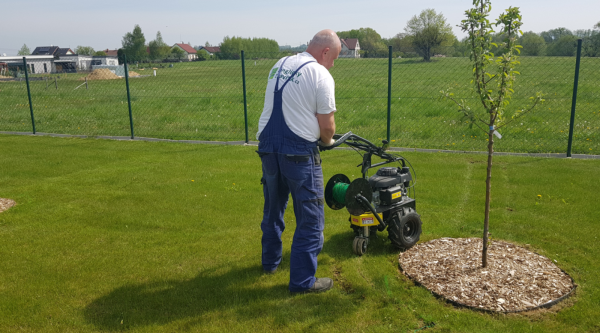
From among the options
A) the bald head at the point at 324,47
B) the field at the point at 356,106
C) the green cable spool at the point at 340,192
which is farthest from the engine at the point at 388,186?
the field at the point at 356,106

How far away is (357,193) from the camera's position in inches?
169

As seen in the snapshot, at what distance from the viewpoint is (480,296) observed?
379cm

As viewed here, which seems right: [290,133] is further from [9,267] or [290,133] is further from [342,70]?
[342,70]

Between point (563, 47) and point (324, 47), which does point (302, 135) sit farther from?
point (563, 47)

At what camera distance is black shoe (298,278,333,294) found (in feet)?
13.1

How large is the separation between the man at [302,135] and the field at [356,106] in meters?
6.56

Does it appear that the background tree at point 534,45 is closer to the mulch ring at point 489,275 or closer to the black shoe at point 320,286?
the mulch ring at point 489,275

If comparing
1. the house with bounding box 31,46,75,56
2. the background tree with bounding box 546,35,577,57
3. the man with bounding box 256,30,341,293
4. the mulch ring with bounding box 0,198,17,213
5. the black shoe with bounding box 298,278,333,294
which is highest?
the house with bounding box 31,46,75,56

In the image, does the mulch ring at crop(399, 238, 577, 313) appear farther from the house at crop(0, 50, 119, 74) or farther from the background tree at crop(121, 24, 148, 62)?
the background tree at crop(121, 24, 148, 62)

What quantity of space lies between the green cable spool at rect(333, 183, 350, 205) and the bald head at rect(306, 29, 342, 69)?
126 cm

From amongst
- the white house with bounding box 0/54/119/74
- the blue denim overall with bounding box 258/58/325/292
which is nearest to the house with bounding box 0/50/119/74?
the white house with bounding box 0/54/119/74

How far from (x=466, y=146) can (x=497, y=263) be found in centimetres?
596

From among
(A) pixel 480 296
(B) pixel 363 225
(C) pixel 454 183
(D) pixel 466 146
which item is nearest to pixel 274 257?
(B) pixel 363 225

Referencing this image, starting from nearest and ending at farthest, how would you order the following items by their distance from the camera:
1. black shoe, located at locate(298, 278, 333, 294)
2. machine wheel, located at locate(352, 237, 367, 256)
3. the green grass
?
the green grass, black shoe, located at locate(298, 278, 333, 294), machine wheel, located at locate(352, 237, 367, 256)
